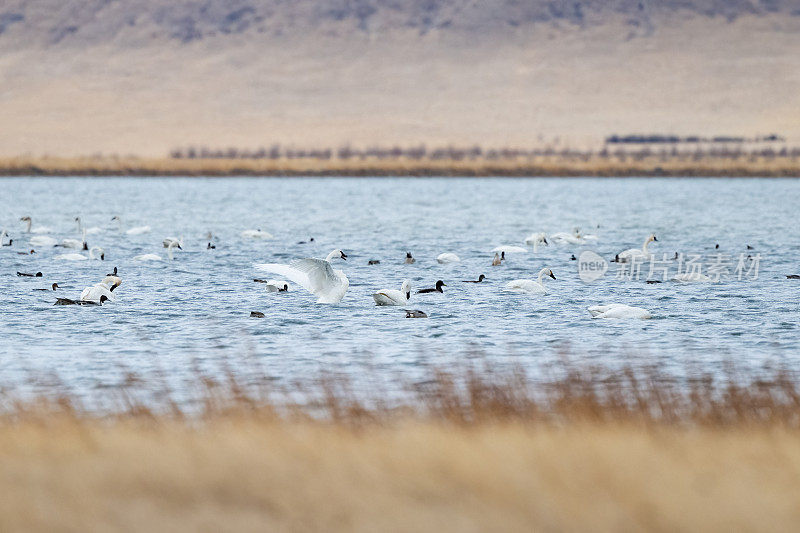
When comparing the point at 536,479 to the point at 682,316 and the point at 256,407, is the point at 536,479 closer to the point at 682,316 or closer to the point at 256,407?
the point at 256,407

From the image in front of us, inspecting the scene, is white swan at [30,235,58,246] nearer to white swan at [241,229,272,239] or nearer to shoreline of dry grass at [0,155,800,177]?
white swan at [241,229,272,239]

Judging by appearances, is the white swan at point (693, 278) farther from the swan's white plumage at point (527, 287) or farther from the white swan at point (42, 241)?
the white swan at point (42, 241)

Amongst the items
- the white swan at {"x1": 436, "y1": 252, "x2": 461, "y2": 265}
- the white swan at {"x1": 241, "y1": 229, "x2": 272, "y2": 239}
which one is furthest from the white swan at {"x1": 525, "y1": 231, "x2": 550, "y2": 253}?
the white swan at {"x1": 241, "y1": 229, "x2": 272, "y2": 239}

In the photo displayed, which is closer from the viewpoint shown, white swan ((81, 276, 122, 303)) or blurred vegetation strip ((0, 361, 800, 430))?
blurred vegetation strip ((0, 361, 800, 430))

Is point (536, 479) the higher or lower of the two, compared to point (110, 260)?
higher

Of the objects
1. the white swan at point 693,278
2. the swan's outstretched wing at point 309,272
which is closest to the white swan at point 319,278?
the swan's outstretched wing at point 309,272

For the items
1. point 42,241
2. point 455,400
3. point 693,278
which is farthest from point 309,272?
point 42,241

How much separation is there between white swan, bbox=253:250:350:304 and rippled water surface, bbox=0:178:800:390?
0.82 feet

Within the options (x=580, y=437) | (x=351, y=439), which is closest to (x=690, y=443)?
(x=580, y=437)

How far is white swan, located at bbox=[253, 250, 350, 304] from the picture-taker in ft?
67.5

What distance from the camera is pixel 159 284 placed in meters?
25.8

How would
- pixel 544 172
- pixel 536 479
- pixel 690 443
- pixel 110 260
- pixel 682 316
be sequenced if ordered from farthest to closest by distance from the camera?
pixel 544 172 → pixel 110 260 → pixel 682 316 → pixel 690 443 → pixel 536 479

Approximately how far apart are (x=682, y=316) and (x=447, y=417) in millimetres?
10322

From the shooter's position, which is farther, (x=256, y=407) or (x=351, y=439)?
(x=256, y=407)
